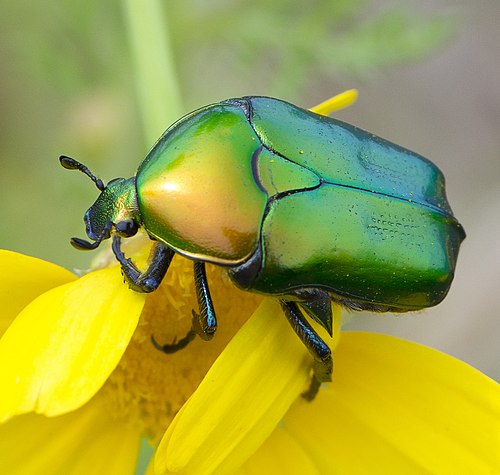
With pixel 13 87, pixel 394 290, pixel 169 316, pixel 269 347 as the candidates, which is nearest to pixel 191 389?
pixel 169 316

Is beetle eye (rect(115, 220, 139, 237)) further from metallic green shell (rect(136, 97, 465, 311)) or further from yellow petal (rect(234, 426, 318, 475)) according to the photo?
yellow petal (rect(234, 426, 318, 475))

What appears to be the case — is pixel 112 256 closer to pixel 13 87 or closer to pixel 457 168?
pixel 13 87

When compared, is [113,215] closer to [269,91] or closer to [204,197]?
[204,197]

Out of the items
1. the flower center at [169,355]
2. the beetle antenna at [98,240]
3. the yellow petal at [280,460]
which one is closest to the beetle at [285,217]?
the beetle antenna at [98,240]

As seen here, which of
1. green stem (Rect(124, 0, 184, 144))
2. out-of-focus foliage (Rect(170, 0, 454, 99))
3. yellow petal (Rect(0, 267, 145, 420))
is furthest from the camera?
out-of-focus foliage (Rect(170, 0, 454, 99))

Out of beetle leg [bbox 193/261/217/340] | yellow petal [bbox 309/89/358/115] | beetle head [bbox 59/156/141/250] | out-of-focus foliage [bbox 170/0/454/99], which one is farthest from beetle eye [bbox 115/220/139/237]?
out-of-focus foliage [bbox 170/0/454/99]

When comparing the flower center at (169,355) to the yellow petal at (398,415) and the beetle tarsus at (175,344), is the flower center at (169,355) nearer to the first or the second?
the beetle tarsus at (175,344)
